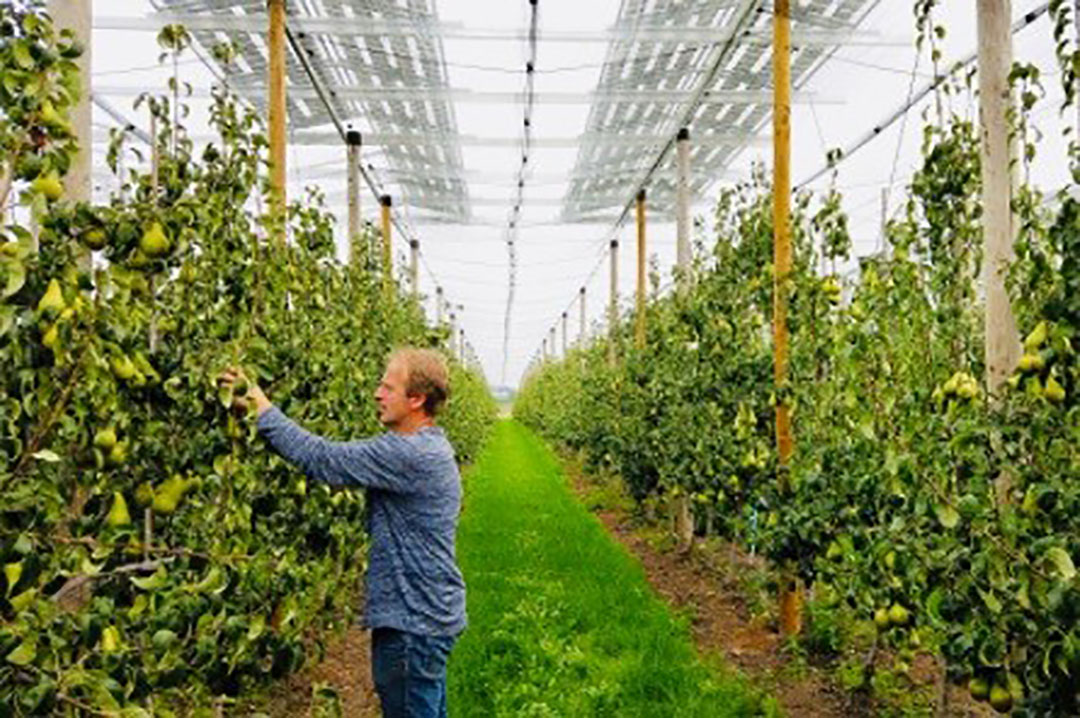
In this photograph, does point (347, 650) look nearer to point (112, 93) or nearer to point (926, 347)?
point (926, 347)

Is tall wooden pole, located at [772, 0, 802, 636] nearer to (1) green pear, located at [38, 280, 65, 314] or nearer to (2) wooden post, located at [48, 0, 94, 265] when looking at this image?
A: (2) wooden post, located at [48, 0, 94, 265]

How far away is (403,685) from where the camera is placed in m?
3.25

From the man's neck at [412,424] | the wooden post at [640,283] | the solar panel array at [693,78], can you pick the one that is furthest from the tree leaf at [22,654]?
the wooden post at [640,283]

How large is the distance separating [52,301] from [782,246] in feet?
15.8

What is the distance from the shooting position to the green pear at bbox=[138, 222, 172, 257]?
2162 mm

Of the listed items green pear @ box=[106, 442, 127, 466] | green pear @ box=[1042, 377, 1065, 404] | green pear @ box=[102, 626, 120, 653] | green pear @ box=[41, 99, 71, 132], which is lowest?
green pear @ box=[102, 626, 120, 653]

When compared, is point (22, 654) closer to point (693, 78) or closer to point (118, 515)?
point (118, 515)

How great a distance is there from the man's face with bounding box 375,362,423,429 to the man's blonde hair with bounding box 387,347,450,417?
12mm

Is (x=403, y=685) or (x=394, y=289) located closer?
(x=403, y=685)

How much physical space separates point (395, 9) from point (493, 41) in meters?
1.25

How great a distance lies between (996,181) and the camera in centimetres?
366

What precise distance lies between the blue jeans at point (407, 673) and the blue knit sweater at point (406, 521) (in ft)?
0.15

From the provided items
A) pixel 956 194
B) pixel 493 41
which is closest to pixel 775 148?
pixel 956 194

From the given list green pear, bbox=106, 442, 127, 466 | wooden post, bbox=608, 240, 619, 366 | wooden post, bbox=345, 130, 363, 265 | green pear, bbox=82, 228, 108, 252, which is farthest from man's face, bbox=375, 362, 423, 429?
wooden post, bbox=608, 240, 619, 366
